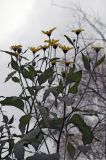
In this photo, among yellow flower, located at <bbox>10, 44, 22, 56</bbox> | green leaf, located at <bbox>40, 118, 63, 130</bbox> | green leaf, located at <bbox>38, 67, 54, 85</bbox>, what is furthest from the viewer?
yellow flower, located at <bbox>10, 44, 22, 56</bbox>

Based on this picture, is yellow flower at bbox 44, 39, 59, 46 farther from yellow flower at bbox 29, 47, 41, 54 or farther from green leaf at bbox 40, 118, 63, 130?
green leaf at bbox 40, 118, 63, 130

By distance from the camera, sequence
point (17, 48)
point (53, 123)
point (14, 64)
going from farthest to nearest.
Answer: point (17, 48) < point (14, 64) < point (53, 123)

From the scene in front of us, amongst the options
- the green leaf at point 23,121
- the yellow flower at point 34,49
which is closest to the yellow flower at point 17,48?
the yellow flower at point 34,49

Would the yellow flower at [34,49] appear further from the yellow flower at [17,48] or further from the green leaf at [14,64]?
the green leaf at [14,64]

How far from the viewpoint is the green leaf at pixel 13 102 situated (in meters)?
2.20

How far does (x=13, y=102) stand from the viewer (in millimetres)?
2227

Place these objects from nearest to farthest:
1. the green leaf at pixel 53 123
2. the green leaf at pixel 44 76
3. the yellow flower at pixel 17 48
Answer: the green leaf at pixel 53 123 → the green leaf at pixel 44 76 → the yellow flower at pixel 17 48

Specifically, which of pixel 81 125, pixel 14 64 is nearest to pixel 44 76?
pixel 14 64

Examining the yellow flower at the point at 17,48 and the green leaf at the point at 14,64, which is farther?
the yellow flower at the point at 17,48

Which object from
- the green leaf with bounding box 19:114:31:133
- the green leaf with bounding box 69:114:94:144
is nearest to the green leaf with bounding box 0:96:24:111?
the green leaf with bounding box 19:114:31:133

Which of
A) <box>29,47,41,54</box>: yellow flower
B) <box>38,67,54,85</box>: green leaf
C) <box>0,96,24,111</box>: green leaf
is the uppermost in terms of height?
<box>29,47,41,54</box>: yellow flower

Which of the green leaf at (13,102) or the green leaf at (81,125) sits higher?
the green leaf at (13,102)

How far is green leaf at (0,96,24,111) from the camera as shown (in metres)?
2.20

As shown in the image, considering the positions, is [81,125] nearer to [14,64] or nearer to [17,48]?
[14,64]
